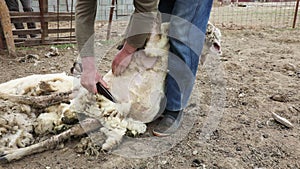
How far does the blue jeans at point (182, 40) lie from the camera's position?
244 centimetres

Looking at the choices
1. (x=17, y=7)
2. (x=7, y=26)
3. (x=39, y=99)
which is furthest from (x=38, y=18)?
(x=39, y=99)

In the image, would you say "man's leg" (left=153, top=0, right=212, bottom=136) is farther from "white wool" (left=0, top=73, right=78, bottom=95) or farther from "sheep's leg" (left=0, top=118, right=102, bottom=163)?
"white wool" (left=0, top=73, right=78, bottom=95)

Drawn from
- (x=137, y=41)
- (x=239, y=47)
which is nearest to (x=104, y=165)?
(x=137, y=41)

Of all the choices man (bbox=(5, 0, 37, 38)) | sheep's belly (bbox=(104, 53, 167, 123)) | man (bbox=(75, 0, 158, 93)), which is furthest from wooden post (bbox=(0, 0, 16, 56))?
man (bbox=(75, 0, 158, 93))

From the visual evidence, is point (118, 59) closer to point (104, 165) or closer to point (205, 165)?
point (104, 165)

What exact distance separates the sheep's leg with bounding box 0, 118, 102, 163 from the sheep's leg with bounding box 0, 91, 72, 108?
0.27 metres

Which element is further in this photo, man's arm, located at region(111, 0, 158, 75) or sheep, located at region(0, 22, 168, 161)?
sheep, located at region(0, 22, 168, 161)

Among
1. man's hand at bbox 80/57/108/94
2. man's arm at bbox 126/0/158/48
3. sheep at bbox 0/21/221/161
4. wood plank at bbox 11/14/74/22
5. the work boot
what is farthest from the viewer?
wood plank at bbox 11/14/74/22

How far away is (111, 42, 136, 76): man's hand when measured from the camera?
235 cm

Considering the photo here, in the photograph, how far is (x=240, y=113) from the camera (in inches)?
117

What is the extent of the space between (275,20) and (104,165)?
25.3 feet

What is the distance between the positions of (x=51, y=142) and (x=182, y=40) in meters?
1.20

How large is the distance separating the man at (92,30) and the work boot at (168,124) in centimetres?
61

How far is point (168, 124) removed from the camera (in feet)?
8.55
